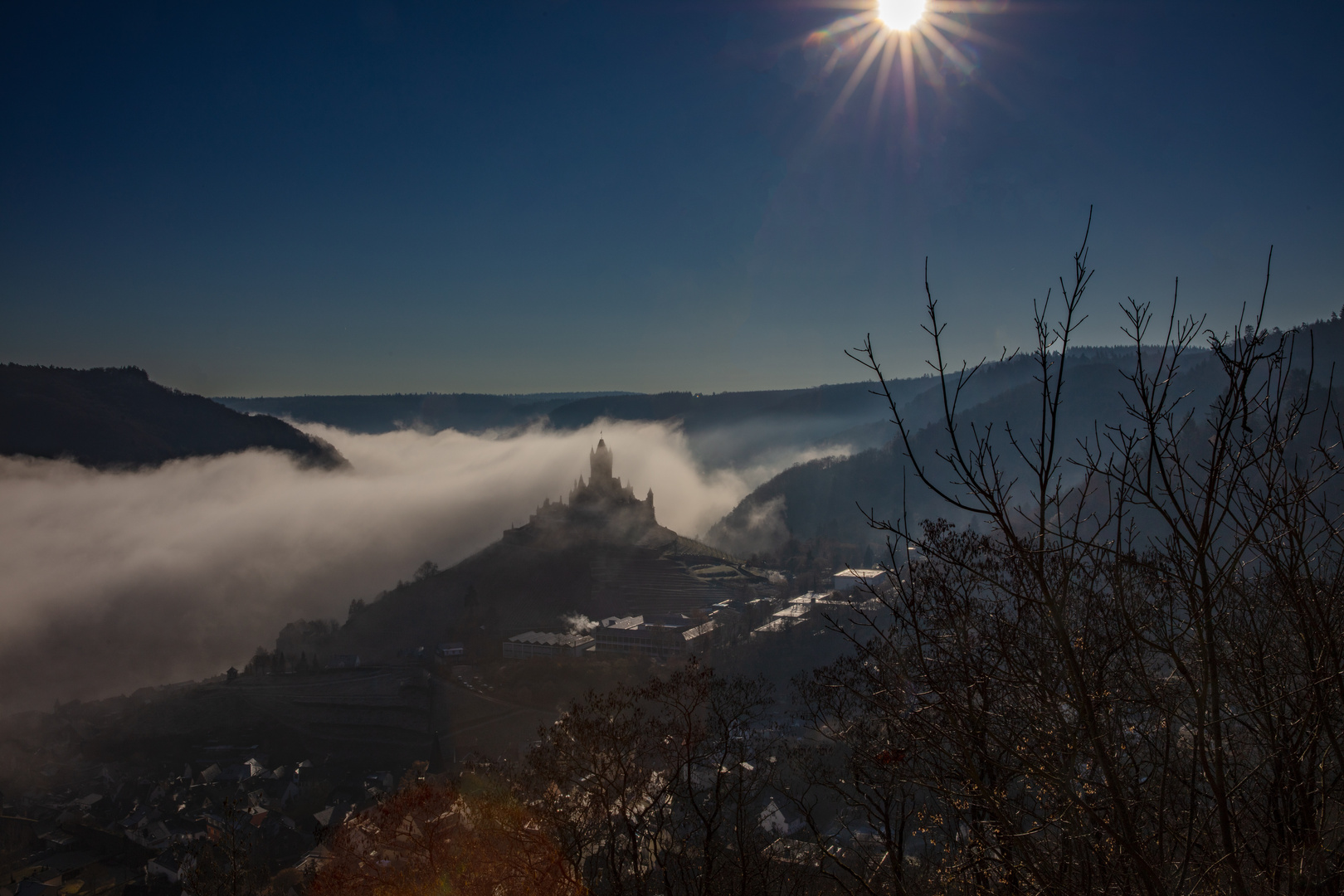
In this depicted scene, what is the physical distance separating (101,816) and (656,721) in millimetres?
47774

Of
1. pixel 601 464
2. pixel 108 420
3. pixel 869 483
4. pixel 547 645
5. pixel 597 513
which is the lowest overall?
pixel 547 645

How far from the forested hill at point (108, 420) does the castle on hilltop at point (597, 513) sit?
94.9 metres

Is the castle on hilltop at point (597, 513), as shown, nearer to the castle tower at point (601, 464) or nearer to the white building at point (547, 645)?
the castle tower at point (601, 464)

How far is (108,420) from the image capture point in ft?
455

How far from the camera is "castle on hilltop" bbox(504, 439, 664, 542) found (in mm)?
115188

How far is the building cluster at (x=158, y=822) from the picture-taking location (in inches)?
1197

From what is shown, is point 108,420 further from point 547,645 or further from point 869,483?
point 869,483

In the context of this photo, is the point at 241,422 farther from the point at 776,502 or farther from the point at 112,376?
the point at 776,502

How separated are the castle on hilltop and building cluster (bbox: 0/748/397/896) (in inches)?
2607

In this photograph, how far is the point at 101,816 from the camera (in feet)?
130

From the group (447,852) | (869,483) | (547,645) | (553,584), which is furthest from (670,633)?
(869,483)

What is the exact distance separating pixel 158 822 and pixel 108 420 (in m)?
138

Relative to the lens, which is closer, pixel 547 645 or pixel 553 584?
pixel 547 645

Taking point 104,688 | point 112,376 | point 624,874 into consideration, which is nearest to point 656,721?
point 624,874
